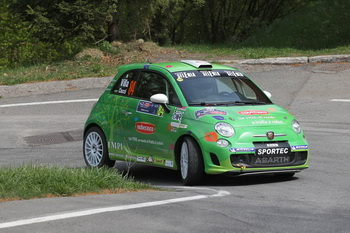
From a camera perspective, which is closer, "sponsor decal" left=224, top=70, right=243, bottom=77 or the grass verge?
the grass verge

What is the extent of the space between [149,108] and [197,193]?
2.29 meters

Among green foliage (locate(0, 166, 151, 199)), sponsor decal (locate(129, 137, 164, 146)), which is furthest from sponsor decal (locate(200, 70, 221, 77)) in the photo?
green foliage (locate(0, 166, 151, 199))

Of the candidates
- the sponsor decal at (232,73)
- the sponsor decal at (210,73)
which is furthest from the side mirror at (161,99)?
the sponsor decal at (232,73)

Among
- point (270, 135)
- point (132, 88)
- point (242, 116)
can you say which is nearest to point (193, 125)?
point (242, 116)

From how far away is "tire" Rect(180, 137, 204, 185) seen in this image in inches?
410

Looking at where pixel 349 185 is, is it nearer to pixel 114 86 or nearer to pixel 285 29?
pixel 114 86

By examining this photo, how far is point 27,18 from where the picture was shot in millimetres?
22047

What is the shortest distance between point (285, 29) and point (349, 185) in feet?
52.2

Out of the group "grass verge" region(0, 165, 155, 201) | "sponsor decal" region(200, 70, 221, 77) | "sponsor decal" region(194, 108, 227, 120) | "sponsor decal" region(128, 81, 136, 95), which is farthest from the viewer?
"sponsor decal" region(128, 81, 136, 95)

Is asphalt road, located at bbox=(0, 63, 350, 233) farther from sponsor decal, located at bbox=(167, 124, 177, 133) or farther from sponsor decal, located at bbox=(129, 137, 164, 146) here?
sponsor decal, located at bbox=(167, 124, 177, 133)

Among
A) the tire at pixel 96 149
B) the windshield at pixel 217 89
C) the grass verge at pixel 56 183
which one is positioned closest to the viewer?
the grass verge at pixel 56 183

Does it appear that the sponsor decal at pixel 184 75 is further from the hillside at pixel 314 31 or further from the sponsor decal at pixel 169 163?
the hillside at pixel 314 31

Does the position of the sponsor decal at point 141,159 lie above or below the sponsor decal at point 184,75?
below

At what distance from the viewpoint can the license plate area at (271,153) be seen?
34.0 ft
